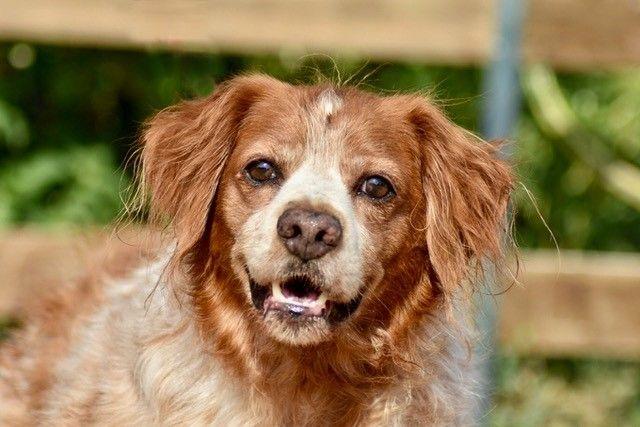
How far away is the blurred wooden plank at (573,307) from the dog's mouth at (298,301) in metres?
2.43

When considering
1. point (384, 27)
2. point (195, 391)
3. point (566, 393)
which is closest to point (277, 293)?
point (195, 391)

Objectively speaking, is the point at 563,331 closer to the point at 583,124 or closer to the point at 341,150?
the point at 583,124

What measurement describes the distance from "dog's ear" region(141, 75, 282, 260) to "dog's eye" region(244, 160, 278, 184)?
0.15m

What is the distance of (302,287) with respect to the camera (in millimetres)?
3629

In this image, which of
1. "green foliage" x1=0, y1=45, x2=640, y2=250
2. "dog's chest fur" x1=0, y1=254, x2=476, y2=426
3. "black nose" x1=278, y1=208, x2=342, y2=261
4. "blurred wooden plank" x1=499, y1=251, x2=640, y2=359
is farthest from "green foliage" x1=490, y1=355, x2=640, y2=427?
"black nose" x1=278, y1=208, x2=342, y2=261

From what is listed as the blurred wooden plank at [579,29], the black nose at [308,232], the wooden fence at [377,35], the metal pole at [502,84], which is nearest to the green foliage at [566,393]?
the metal pole at [502,84]

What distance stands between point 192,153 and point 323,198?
56 centimetres

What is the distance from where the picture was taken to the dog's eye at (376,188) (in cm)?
376

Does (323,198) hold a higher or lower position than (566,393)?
higher

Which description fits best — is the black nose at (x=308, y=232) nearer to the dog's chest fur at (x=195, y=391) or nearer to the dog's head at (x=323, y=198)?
the dog's head at (x=323, y=198)

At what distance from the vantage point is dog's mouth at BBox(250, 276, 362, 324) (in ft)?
11.8

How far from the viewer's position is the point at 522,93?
7527 mm

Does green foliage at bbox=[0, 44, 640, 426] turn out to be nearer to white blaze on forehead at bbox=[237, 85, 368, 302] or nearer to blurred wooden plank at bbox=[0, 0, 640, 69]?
blurred wooden plank at bbox=[0, 0, 640, 69]

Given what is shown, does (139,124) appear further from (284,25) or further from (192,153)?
(192,153)
